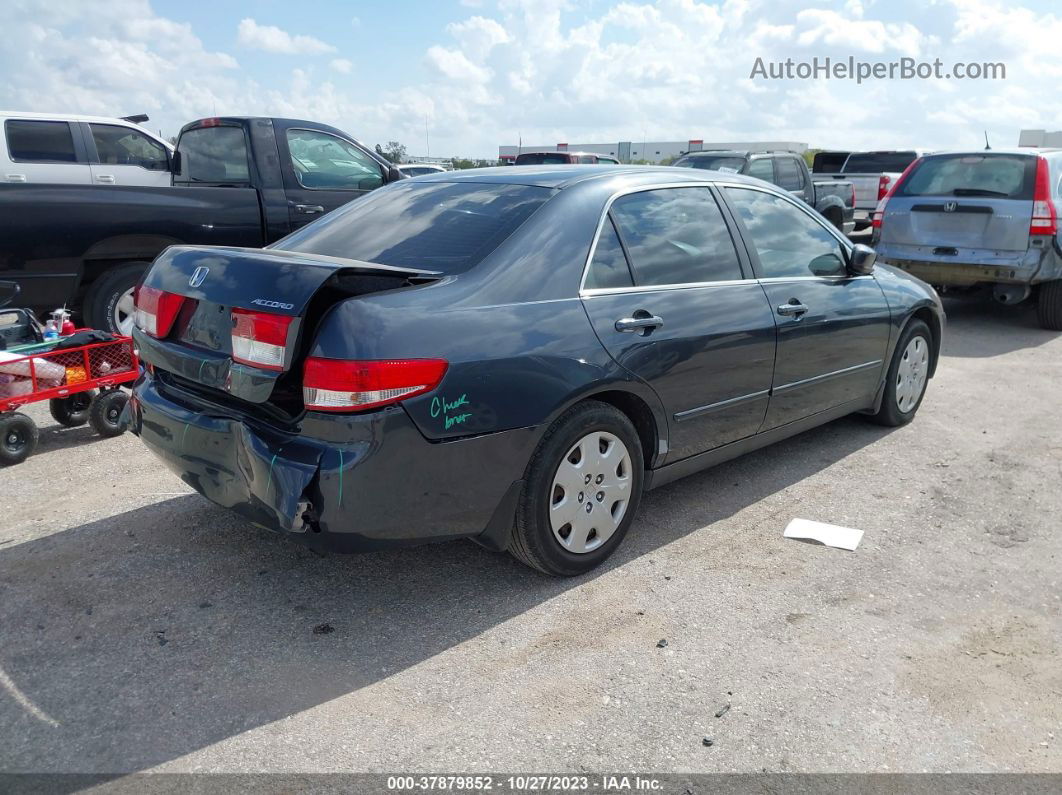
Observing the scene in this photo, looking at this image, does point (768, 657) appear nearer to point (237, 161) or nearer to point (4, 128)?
point (237, 161)

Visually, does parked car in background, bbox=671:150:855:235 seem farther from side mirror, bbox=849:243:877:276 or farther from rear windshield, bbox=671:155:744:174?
side mirror, bbox=849:243:877:276

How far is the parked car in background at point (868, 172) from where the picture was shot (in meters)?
17.2

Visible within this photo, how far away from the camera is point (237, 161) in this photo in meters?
7.91

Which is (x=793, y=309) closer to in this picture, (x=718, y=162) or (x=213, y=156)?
(x=213, y=156)

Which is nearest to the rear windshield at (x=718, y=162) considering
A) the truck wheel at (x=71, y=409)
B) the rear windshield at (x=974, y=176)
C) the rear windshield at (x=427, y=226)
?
the rear windshield at (x=974, y=176)

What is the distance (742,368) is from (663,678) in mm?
1703

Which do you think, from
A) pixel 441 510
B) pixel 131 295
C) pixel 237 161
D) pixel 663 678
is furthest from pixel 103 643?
pixel 237 161

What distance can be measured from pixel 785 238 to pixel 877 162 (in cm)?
1519

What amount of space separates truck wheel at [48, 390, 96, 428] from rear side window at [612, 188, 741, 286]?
12.7 feet

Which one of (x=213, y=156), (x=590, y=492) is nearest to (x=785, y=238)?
(x=590, y=492)

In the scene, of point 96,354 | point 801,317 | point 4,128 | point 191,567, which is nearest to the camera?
point 191,567

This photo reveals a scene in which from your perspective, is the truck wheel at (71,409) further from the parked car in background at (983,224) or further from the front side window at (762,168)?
the front side window at (762,168)

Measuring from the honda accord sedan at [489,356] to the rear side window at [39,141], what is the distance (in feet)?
23.5

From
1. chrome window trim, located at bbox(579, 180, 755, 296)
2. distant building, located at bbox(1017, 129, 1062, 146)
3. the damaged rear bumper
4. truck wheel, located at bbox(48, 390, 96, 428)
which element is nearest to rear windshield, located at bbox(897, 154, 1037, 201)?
chrome window trim, located at bbox(579, 180, 755, 296)
